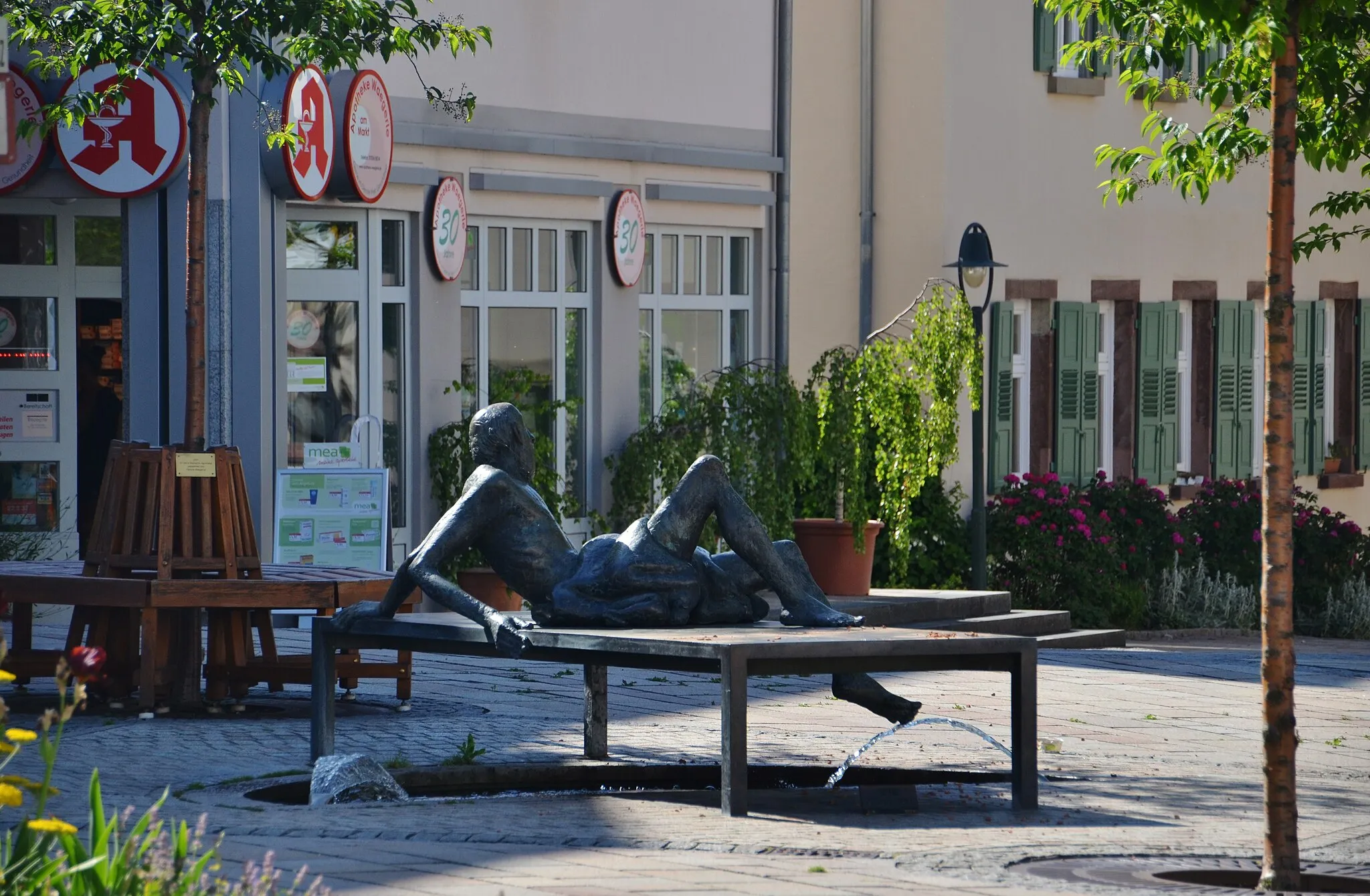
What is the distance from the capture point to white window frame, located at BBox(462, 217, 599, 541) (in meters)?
17.6

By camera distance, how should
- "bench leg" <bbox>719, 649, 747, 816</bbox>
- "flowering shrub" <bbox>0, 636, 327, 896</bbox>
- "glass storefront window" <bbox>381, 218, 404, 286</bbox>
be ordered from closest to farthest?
"flowering shrub" <bbox>0, 636, 327, 896</bbox>
"bench leg" <bbox>719, 649, 747, 816</bbox>
"glass storefront window" <bbox>381, 218, 404, 286</bbox>

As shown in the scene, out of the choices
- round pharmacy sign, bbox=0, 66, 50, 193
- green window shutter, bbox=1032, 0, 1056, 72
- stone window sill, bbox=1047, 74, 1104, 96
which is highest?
green window shutter, bbox=1032, 0, 1056, 72

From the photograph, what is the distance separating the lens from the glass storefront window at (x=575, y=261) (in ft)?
60.4

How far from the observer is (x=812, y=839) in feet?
23.9

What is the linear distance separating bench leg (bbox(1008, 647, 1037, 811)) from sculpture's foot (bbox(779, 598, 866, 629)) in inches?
24.1

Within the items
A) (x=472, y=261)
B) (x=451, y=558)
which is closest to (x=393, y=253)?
(x=472, y=261)

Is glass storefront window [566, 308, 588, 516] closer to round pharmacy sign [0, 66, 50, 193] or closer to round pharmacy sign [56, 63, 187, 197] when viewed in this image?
round pharmacy sign [56, 63, 187, 197]

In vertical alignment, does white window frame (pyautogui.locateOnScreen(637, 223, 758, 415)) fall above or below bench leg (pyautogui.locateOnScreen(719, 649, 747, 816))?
above

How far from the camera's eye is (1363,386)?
25.9 metres

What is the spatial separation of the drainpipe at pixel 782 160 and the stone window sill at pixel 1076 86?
249 cm

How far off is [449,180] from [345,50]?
17.0 ft

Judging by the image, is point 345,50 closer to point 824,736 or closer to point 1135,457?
point 824,736

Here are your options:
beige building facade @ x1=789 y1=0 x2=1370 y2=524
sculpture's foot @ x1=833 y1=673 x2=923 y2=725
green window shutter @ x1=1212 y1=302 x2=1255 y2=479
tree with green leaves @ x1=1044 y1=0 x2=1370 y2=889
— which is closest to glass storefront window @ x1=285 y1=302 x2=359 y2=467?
beige building facade @ x1=789 y1=0 x2=1370 y2=524

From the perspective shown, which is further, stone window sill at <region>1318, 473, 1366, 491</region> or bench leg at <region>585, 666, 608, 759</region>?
stone window sill at <region>1318, 473, 1366, 491</region>
